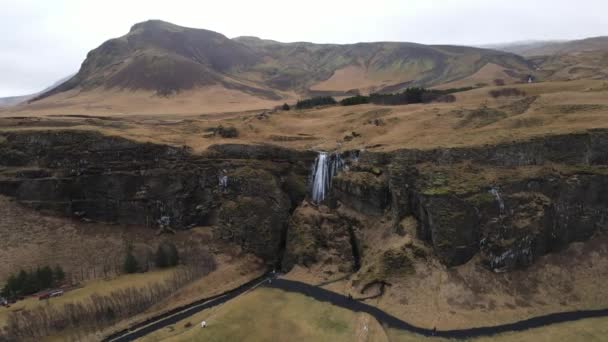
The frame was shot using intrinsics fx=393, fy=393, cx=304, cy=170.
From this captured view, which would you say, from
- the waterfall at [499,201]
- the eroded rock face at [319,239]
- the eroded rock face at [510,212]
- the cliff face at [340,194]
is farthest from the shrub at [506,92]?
the eroded rock face at [319,239]

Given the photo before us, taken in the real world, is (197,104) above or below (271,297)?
above

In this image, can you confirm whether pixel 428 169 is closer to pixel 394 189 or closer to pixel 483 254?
pixel 394 189

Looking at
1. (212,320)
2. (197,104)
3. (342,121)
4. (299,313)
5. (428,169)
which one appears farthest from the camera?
(197,104)

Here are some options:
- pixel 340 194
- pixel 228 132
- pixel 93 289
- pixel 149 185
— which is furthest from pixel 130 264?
pixel 228 132

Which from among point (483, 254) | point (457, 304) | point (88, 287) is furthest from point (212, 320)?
point (483, 254)

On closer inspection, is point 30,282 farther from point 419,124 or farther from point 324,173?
point 419,124

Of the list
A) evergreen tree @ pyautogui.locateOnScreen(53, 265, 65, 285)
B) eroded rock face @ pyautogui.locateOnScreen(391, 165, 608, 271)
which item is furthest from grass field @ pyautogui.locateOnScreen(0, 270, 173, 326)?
eroded rock face @ pyautogui.locateOnScreen(391, 165, 608, 271)

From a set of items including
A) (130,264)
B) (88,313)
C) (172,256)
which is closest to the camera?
(88,313)
